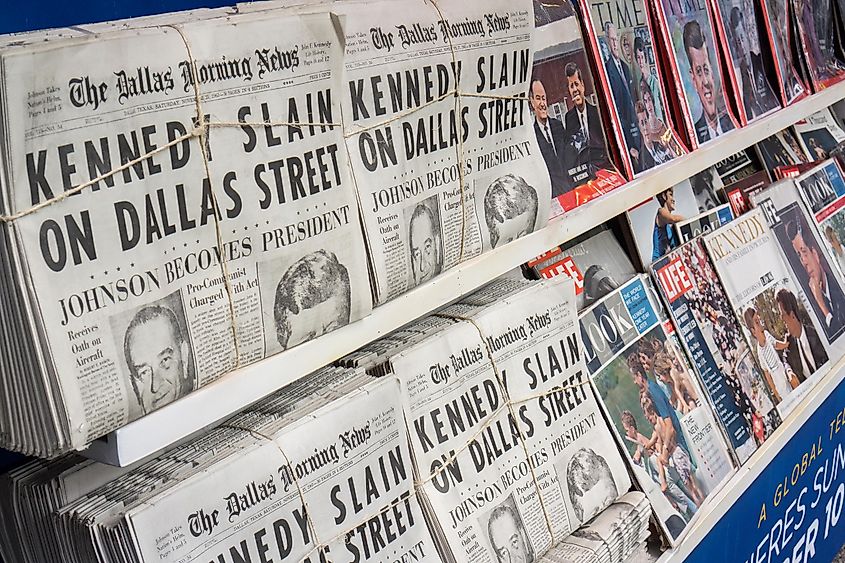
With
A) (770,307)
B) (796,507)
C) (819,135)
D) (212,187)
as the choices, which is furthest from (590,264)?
(819,135)

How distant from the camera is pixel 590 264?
1713 mm

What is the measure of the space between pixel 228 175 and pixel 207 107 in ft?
0.21

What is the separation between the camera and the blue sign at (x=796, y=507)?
1.79 m

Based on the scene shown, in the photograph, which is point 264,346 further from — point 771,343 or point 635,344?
point 771,343

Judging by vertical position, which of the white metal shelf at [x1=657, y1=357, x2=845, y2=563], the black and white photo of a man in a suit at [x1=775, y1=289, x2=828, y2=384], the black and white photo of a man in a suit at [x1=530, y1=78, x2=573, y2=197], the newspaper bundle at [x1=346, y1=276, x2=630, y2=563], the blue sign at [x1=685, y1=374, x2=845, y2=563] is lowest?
the blue sign at [x1=685, y1=374, x2=845, y2=563]

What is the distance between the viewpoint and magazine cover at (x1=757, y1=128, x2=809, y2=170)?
92.6 inches

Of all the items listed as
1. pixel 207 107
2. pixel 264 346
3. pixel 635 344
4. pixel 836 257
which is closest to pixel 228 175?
pixel 207 107

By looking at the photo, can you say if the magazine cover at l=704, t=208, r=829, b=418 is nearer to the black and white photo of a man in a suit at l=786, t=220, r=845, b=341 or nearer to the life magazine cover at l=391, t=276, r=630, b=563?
the black and white photo of a man in a suit at l=786, t=220, r=845, b=341

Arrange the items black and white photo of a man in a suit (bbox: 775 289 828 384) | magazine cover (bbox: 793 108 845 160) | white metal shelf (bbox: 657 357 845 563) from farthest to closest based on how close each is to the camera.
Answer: magazine cover (bbox: 793 108 845 160) → black and white photo of a man in a suit (bbox: 775 289 828 384) → white metal shelf (bbox: 657 357 845 563)

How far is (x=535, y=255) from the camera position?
51.2 inches

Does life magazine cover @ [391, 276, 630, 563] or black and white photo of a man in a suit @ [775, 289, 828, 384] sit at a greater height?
life magazine cover @ [391, 276, 630, 563]

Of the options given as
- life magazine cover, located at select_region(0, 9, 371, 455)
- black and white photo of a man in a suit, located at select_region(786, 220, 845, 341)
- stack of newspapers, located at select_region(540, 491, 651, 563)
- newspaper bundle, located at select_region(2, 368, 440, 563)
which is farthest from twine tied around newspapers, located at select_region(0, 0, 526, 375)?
black and white photo of a man in a suit, located at select_region(786, 220, 845, 341)

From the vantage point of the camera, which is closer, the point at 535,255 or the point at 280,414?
the point at 280,414

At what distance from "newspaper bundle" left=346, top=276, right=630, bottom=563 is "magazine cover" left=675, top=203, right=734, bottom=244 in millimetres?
685
